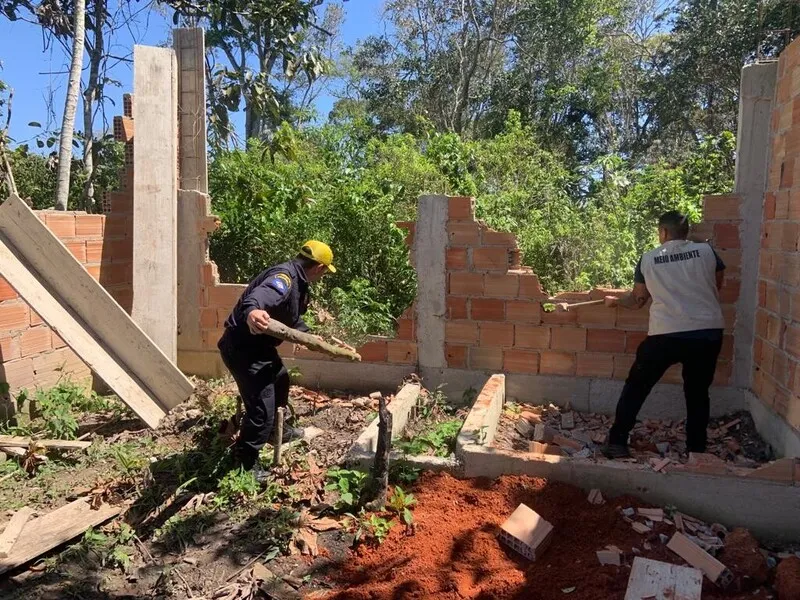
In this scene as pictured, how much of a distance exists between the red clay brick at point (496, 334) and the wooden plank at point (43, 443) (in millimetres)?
3127

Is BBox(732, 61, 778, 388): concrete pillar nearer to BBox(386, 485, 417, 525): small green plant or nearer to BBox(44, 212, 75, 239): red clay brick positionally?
BBox(386, 485, 417, 525): small green plant

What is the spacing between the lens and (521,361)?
5141 millimetres

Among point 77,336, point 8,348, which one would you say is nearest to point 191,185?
point 77,336

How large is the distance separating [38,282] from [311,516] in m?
3.03

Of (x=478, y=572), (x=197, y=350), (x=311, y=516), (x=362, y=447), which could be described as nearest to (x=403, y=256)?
(x=197, y=350)

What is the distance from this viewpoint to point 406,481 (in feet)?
12.6

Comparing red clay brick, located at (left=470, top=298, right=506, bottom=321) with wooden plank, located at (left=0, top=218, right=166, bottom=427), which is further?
red clay brick, located at (left=470, top=298, right=506, bottom=321)

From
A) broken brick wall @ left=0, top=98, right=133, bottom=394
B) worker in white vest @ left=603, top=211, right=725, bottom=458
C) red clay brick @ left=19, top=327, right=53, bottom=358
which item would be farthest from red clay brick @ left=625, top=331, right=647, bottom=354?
red clay brick @ left=19, top=327, right=53, bottom=358

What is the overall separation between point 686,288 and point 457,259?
1.77 m

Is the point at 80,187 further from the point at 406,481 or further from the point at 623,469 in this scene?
the point at 623,469

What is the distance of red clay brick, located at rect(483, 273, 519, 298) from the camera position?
5.06 m

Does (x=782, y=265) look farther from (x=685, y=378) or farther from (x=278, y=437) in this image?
(x=278, y=437)

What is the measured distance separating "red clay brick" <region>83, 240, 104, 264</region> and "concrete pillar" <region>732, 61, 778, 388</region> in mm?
5376

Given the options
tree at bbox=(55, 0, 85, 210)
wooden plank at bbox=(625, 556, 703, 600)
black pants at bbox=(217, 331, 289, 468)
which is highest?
tree at bbox=(55, 0, 85, 210)
